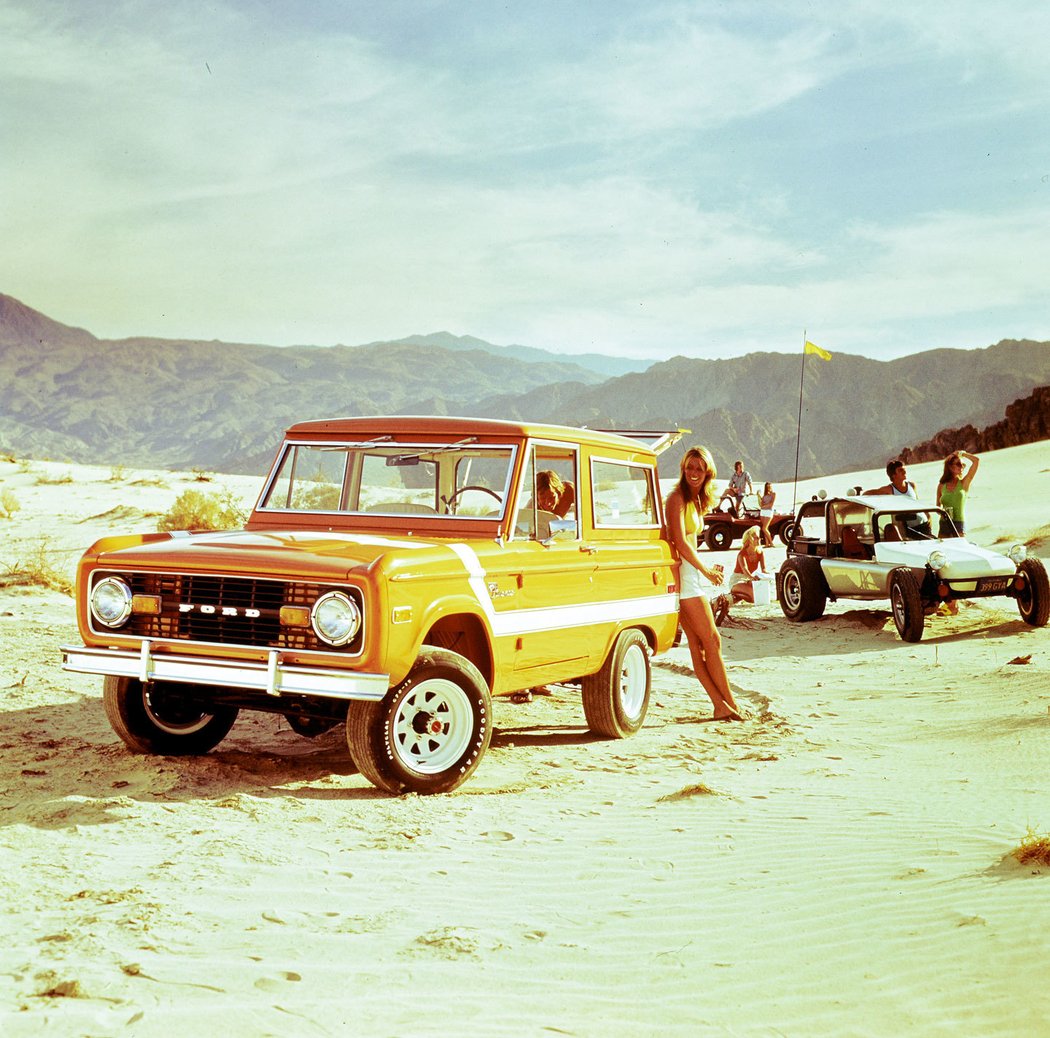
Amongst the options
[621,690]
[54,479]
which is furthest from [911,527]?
[54,479]

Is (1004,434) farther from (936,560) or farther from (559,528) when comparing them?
(559,528)

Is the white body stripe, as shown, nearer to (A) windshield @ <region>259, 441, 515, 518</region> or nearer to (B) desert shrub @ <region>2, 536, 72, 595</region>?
(A) windshield @ <region>259, 441, 515, 518</region>

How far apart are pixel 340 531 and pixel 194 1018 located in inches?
149

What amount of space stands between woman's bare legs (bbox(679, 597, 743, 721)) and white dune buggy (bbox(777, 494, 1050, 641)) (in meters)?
4.61

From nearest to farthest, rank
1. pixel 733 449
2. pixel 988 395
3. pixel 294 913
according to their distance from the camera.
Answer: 1. pixel 294 913
2. pixel 733 449
3. pixel 988 395

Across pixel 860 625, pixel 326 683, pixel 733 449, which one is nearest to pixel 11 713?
pixel 326 683

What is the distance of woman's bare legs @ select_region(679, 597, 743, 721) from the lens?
8.99m

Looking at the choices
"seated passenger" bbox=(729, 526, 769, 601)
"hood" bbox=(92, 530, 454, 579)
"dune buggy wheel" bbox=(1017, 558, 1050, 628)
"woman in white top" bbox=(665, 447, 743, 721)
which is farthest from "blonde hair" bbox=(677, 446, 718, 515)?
"seated passenger" bbox=(729, 526, 769, 601)

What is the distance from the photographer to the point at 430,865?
528cm

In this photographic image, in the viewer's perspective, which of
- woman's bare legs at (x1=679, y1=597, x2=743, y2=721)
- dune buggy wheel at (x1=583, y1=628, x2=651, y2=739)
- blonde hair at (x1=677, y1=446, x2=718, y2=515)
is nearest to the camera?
dune buggy wheel at (x1=583, y1=628, x2=651, y2=739)

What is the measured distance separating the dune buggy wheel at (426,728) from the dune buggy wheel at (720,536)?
19.4 metres

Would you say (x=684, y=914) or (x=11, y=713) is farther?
(x=11, y=713)

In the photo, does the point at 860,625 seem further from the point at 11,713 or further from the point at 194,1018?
the point at 194,1018

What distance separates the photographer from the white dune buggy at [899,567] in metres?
13.1
